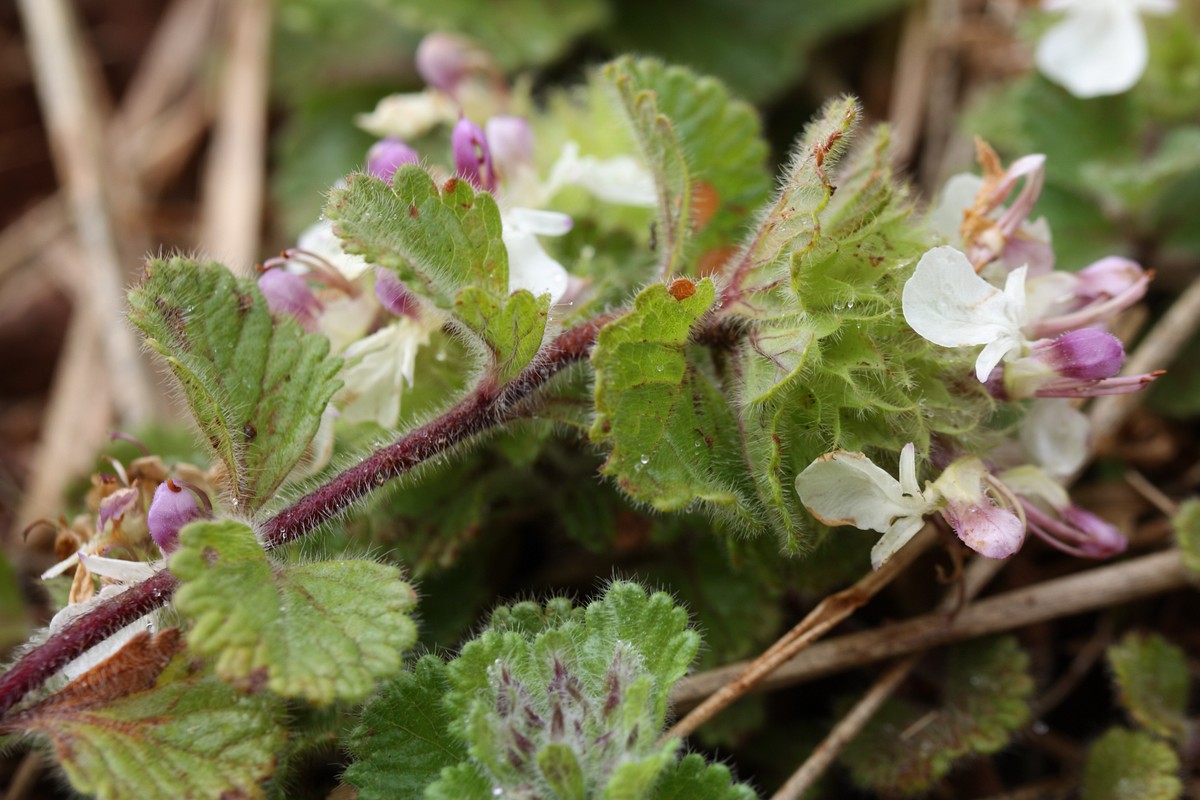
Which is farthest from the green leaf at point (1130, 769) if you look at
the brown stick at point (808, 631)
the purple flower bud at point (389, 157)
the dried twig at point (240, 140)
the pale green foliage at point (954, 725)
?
the dried twig at point (240, 140)

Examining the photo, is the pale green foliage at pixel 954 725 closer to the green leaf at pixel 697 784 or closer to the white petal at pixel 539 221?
the green leaf at pixel 697 784

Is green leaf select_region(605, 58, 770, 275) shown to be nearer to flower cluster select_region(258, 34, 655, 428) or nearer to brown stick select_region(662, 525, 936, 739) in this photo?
flower cluster select_region(258, 34, 655, 428)

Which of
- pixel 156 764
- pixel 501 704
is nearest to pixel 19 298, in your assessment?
pixel 156 764

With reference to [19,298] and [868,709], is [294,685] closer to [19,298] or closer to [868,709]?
[868,709]

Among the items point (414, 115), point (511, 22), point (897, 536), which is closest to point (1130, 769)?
point (897, 536)

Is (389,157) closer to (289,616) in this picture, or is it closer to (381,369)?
(381,369)

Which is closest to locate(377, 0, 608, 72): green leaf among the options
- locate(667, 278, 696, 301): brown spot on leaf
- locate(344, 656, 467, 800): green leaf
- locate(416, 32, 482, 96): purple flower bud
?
locate(416, 32, 482, 96): purple flower bud
